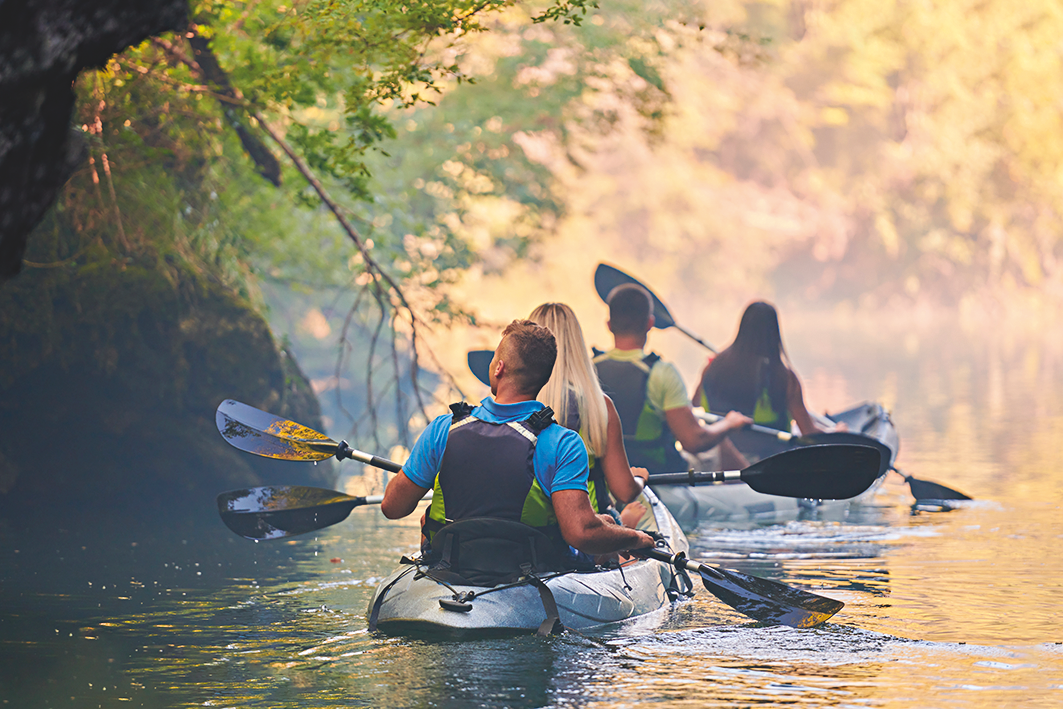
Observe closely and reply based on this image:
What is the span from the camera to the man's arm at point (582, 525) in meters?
5.02

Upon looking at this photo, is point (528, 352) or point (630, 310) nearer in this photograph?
point (528, 352)

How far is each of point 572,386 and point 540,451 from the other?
696 mm

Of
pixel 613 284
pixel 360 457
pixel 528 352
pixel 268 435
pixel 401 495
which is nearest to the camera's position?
pixel 528 352

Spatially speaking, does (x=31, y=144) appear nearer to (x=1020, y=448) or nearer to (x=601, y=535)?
(x=601, y=535)

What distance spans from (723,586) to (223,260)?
6.31 m

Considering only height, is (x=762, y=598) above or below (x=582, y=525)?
below

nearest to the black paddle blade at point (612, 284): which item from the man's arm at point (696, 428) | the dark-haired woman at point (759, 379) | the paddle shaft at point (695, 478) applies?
the dark-haired woman at point (759, 379)

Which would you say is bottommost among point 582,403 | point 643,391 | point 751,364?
point 582,403

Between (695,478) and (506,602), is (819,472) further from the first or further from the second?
(506,602)

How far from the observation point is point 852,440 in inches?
366

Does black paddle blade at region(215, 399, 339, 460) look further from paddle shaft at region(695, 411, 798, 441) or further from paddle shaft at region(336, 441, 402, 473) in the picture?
paddle shaft at region(695, 411, 798, 441)

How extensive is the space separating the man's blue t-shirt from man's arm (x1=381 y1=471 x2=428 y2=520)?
29 millimetres

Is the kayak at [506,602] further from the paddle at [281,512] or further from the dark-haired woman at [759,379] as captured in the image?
the dark-haired woman at [759,379]

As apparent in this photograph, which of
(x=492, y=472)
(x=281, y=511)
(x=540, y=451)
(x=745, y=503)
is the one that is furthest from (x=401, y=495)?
(x=745, y=503)
